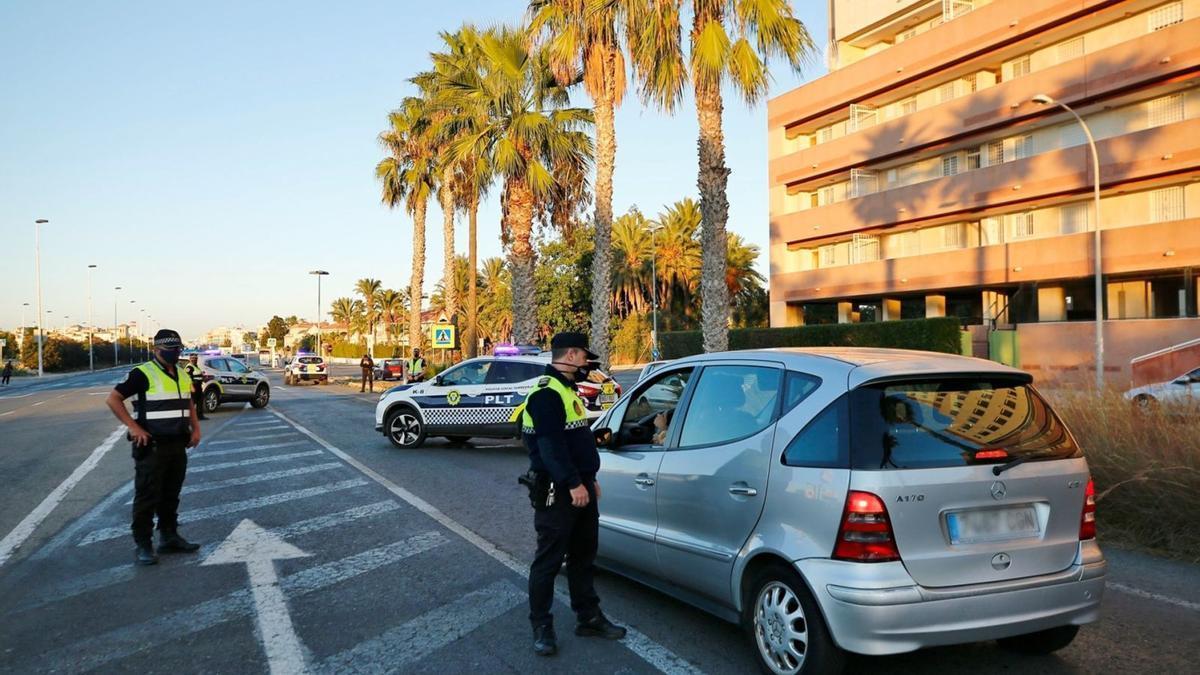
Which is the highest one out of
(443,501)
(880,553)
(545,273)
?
(545,273)

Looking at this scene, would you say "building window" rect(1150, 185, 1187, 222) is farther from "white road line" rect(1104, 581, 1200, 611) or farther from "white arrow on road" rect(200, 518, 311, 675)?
"white arrow on road" rect(200, 518, 311, 675)

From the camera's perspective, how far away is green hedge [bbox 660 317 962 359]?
3025 centimetres

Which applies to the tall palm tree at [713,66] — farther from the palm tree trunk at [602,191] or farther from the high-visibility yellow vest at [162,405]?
the high-visibility yellow vest at [162,405]

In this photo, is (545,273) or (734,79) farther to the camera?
(545,273)

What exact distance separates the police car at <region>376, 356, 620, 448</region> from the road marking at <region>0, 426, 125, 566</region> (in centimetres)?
430

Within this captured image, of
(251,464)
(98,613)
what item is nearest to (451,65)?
(251,464)

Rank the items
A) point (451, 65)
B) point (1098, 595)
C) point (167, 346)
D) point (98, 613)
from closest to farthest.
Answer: point (1098, 595), point (98, 613), point (167, 346), point (451, 65)

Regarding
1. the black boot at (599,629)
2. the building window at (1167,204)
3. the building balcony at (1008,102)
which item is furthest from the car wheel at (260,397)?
the building window at (1167,204)

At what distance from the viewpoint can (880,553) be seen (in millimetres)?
3742

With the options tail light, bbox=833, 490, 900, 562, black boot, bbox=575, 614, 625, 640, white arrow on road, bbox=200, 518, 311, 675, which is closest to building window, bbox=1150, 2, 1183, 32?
tail light, bbox=833, 490, 900, 562

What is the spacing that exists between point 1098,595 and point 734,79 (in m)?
16.2

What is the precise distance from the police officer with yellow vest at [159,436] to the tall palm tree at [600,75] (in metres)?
13.7

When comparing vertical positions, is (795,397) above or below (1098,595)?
above

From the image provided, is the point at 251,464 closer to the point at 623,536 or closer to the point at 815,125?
the point at 623,536
